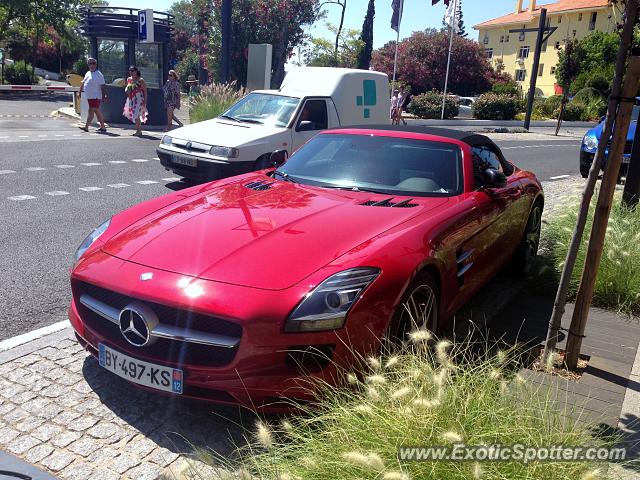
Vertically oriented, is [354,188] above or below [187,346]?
above

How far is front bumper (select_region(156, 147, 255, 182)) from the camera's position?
29.6 feet

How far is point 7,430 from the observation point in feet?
9.80

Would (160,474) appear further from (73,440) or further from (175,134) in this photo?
(175,134)

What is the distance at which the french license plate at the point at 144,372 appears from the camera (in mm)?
2893

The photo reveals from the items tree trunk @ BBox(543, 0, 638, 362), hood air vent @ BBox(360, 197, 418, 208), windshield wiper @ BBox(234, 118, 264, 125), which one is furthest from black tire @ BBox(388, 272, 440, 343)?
windshield wiper @ BBox(234, 118, 264, 125)

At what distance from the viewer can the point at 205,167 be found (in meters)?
9.15

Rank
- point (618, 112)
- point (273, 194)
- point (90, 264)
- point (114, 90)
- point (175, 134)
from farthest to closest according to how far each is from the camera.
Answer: point (114, 90), point (175, 134), point (273, 194), point (618, 112), point (90, 264)

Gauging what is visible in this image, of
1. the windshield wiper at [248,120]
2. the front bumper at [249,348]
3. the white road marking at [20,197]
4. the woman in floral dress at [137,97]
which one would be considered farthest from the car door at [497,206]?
the woman in floral dress at [137,97]

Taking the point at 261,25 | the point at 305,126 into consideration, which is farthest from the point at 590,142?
the point at 261,25

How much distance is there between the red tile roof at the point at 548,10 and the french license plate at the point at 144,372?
243ft

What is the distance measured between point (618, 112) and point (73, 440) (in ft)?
11.6

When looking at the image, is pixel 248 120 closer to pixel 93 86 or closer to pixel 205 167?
pixel 205 167

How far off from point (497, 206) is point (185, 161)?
5.79m

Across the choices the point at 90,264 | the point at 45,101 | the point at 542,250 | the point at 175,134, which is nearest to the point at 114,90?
the point at 175,134
